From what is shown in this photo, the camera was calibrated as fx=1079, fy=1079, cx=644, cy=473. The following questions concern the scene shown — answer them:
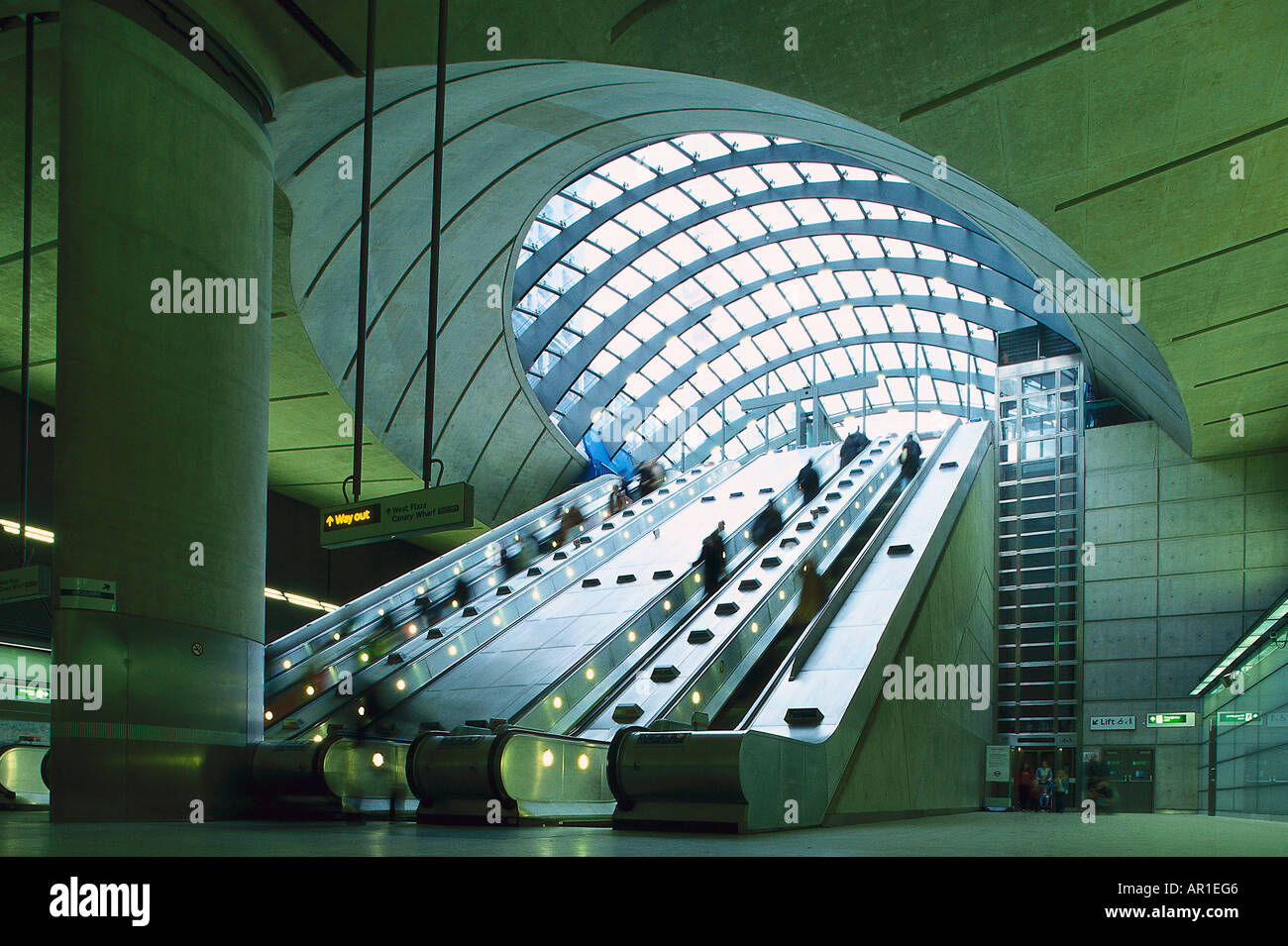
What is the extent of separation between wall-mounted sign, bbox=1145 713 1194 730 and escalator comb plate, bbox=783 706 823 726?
19.2m

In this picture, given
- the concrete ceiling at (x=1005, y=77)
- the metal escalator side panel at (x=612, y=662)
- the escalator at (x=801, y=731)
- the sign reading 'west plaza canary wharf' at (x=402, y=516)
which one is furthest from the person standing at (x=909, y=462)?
A: the sign reading 'west plaza canary wharf' at (x=402, y=516)

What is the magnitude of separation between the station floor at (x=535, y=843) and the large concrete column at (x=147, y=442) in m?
1.08

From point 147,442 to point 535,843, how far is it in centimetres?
530

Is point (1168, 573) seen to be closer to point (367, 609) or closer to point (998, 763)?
point (998, 763)

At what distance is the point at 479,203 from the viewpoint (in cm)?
2258

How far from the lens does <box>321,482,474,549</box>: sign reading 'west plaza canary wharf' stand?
10.1 meters

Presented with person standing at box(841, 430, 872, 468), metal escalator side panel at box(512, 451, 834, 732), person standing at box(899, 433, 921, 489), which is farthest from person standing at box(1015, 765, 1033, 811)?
person standing at box(841, 430, 872, 468)

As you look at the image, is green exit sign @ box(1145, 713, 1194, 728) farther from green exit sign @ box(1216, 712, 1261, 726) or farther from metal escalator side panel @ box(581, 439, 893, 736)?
metal escalator side panel @ box(581, 439, 893, 736)

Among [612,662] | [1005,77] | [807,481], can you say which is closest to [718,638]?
[612,662]

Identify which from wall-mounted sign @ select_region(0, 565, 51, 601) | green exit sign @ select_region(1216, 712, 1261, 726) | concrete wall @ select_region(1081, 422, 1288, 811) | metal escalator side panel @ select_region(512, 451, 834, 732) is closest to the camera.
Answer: wall-mounted sign @ select_region(0, 565, 51, 601)

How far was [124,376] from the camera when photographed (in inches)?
366
